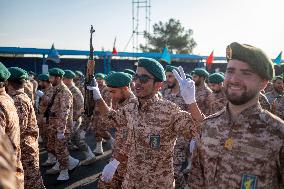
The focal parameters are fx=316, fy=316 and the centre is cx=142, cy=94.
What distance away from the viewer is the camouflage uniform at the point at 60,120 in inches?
285

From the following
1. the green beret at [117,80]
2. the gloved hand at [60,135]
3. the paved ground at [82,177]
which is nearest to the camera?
the green beret at [117,80]

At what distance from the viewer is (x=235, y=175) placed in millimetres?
2367

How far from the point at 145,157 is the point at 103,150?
6.85 metres

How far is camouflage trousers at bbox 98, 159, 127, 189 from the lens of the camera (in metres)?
4.30

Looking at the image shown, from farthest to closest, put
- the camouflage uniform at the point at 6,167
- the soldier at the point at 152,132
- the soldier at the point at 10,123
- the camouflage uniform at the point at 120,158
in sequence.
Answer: the camouflage uniform at the point at 120,158
the soldier at the point at 152,132
the soldier at the point at 10,123
the camouflage uniform at the point at 6,167

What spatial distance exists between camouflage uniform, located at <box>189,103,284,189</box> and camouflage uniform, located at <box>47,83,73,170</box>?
5.09m

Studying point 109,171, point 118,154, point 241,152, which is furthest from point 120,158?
point 241,152

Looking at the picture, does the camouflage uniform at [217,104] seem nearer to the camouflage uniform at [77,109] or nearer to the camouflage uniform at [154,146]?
the camouflage uniform at [77,109]

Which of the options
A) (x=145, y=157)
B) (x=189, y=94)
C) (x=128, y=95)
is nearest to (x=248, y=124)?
(x=189, y=94)

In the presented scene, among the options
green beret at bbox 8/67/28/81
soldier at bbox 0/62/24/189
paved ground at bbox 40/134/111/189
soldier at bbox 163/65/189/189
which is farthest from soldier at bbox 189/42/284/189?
paved ground at bbox 40/134/111/189

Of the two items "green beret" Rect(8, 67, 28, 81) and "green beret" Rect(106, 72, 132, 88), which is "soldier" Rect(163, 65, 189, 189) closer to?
"green beret" Rect(106, 72, 132, 88)

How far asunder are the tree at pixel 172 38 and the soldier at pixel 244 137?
54599 mm

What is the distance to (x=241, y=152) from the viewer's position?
2.38 m

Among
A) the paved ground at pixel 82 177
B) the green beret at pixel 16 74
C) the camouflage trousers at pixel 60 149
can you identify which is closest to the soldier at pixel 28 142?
the green beret at pixel 16 74
